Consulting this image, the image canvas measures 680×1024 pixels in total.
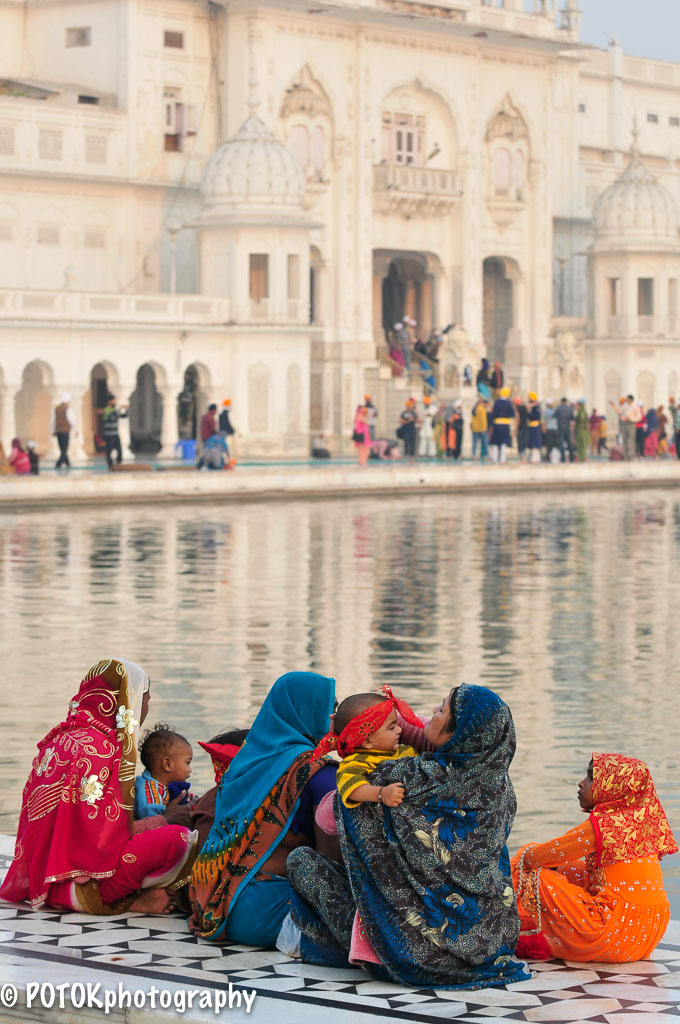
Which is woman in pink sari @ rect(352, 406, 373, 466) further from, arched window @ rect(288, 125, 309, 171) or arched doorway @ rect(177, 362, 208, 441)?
arched window @ rect(288, 125, 309, 171)

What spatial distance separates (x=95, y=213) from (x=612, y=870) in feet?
113

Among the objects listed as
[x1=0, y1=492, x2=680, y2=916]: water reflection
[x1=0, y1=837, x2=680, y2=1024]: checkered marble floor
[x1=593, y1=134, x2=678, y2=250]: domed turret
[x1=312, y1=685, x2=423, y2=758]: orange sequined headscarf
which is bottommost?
[x1=0, y1=492, x2=680, y2=916]: water reflection

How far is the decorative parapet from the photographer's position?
4169cm

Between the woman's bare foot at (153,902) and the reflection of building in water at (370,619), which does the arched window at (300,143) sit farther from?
the woman's bare foot at (153,902)

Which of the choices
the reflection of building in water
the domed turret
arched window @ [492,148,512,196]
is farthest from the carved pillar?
the domed turret

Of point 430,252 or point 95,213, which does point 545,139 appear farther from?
point 95,213

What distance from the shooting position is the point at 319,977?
5004 mm

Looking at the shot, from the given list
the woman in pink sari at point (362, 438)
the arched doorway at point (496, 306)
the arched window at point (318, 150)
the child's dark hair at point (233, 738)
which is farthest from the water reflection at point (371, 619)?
the arched doorway at point (496, 306)

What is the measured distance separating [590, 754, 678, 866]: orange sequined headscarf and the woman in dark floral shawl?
319mm

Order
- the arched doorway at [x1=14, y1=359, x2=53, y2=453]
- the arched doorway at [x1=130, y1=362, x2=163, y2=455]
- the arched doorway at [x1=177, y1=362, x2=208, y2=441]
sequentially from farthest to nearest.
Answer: the arched doorway at [x1=130, y1=362, x2=163, y2=455]
the arched doorway at [x1=177, y1=362, x2=208, y2=441]
the arched doorway at [x1=14, y1=359, x2=53, y2=453]

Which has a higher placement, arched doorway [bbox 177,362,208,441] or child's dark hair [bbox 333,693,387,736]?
→ arched doorway [bbox 177,362,208,441]

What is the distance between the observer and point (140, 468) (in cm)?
2955

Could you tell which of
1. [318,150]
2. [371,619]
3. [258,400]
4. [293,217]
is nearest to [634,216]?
[318,150]

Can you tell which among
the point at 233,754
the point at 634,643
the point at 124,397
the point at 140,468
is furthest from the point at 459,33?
the point at 233,754
